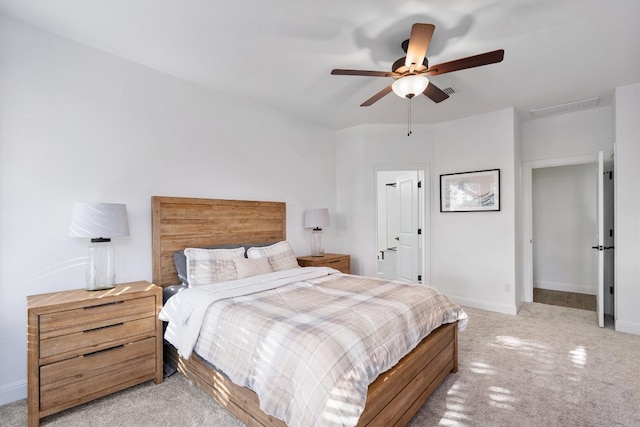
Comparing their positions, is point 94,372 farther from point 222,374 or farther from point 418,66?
point 418,66

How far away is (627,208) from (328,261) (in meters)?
3.50

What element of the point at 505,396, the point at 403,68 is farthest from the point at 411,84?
the point at 505,396

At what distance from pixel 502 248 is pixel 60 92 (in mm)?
5075

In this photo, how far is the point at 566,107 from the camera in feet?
13.1

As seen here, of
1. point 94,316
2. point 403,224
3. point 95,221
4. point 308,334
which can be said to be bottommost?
point 94,316

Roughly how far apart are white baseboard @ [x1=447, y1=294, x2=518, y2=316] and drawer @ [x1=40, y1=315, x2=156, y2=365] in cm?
401

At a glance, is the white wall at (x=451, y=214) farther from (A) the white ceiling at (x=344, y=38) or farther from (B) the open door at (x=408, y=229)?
(A) the white ceiling at (x=344, y=38)

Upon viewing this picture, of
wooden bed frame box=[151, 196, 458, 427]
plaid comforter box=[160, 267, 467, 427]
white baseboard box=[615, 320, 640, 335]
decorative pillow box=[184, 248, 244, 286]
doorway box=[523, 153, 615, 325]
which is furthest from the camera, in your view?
doorway box=[523, 153, 615, 325]

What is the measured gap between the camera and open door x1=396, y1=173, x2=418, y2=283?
5348 mm

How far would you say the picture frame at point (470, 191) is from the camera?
4.23 meters

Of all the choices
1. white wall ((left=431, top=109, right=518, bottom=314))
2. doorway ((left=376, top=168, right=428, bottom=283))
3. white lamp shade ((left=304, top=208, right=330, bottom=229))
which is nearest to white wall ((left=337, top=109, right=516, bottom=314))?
white wall ((left=431, top=109, right=518, bottom=314))

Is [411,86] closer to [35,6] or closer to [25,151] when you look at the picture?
[35,6]

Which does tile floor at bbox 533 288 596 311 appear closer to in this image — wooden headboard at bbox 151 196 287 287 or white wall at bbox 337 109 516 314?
white wall at bbox 337 109 516 314

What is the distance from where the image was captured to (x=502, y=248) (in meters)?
4.19
